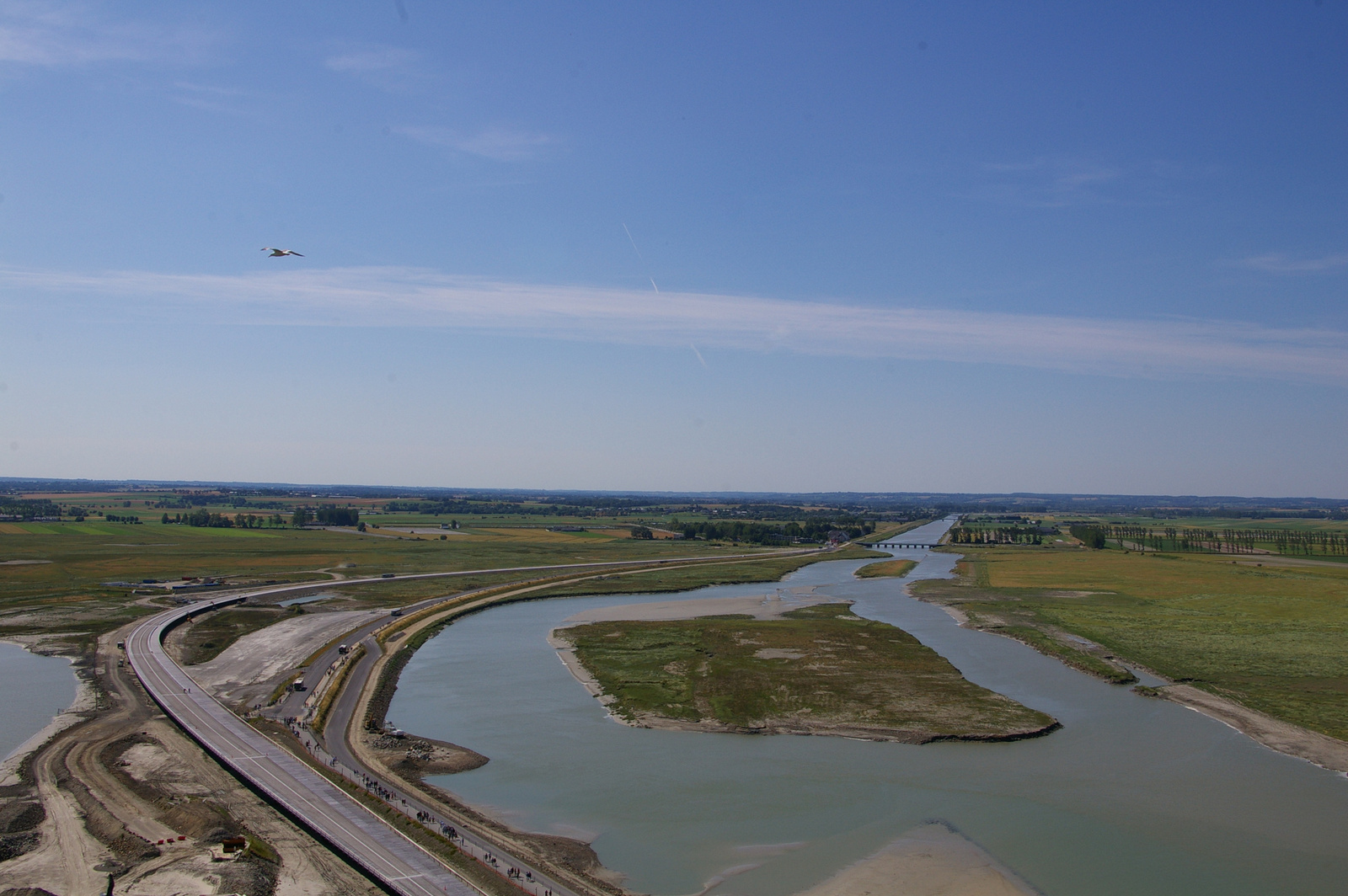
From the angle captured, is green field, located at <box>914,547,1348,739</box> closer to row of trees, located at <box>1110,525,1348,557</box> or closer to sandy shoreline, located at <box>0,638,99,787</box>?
row of trees, located at <box>1110,525,1348,557</box>

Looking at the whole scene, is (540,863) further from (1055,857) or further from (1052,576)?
(1052,576)

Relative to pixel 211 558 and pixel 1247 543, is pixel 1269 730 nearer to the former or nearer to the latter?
pixel 211 558

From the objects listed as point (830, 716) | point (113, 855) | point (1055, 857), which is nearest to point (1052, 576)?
point (830, 716)

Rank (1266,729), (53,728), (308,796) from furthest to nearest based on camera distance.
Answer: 1. (1266,729)
2. (53,728)
3. (308,796)

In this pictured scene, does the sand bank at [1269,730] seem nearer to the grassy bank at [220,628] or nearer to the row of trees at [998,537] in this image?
the grassy bank at [220,628]

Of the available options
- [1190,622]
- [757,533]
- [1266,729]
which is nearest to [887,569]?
[1190,622]

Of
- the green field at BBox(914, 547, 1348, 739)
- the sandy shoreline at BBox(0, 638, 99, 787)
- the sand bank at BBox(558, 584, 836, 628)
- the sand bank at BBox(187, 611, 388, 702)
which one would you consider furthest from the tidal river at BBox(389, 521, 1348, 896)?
the sand bank at BBox(558, 584, 836, 628)
